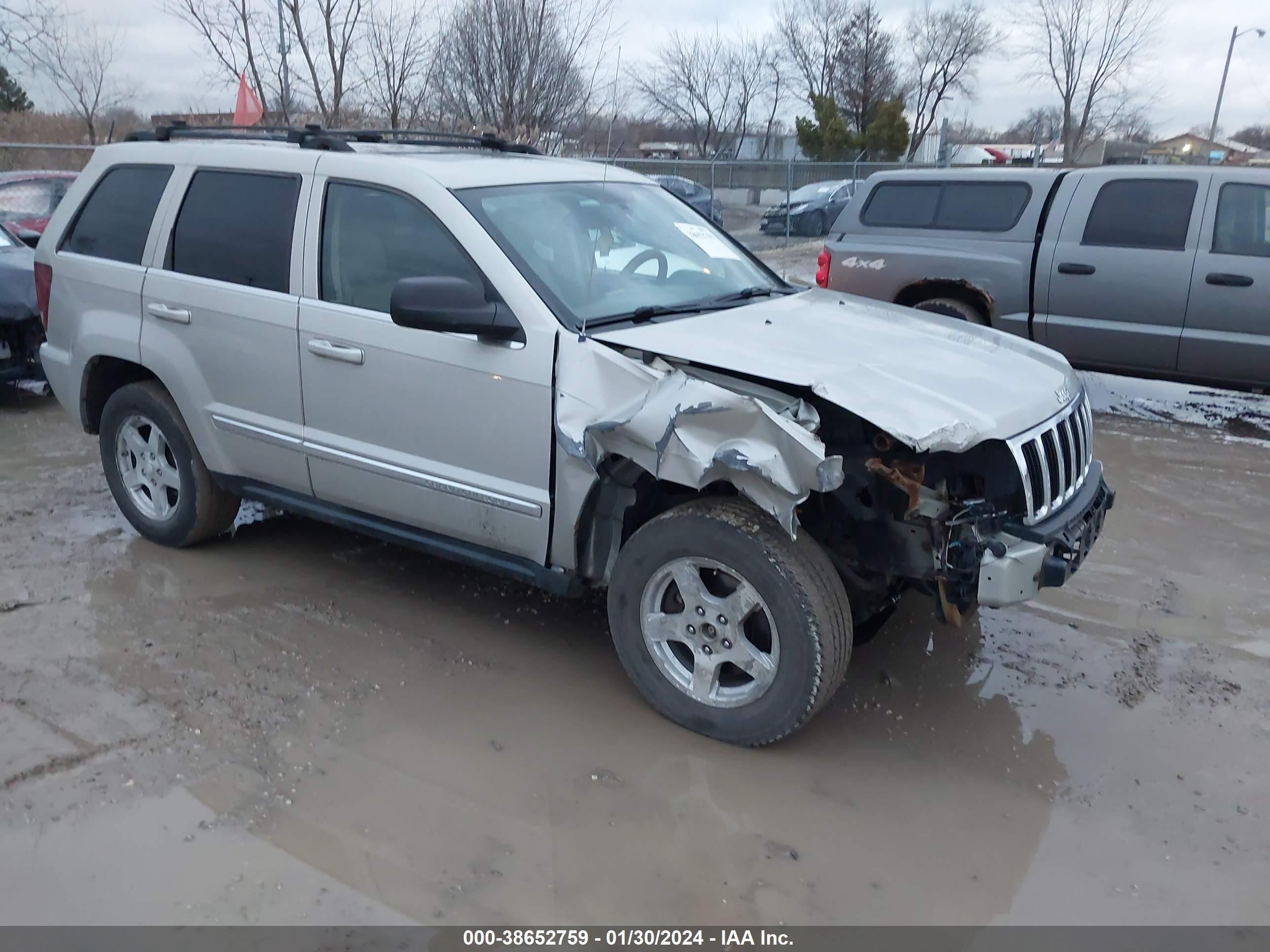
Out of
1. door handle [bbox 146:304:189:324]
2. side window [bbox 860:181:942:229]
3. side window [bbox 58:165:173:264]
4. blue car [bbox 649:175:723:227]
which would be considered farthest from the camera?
blue car [bbox 649:175:723:227]

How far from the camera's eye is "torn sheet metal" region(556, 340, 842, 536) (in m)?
3.23

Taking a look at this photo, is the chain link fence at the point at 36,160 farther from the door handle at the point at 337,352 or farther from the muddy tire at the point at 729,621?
the muddy tire at the point at 729,621


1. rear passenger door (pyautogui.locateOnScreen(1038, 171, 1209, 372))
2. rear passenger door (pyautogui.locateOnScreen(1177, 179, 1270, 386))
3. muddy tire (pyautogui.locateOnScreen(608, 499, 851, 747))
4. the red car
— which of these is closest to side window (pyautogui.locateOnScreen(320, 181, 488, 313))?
muddy tire (pyautogui.locateOnScreen(608, 499, 851, 747))

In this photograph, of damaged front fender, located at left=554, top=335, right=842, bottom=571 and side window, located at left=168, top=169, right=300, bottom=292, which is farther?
side window, located at left=168, top=169, right=300, bottom=292

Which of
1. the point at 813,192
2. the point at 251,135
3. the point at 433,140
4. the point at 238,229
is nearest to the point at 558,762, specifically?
the point at 238,229

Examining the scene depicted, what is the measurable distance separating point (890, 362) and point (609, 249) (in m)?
1.27

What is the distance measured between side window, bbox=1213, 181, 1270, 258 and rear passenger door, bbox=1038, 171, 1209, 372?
0.48 ft

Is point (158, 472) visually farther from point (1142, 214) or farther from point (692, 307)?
point (1142, 214)

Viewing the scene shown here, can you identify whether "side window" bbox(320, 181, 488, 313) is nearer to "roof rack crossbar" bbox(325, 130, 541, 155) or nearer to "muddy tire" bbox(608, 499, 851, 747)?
"roof rack crossbar" bbox(325, 130, 541, 155)

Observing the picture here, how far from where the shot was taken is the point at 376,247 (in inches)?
170

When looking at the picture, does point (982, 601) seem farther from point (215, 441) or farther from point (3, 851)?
point (215, 441)

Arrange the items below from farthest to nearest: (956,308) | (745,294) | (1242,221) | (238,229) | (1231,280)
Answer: (956,308) → (1242,221) → (1231,280) → (238,229) → (745,294)
